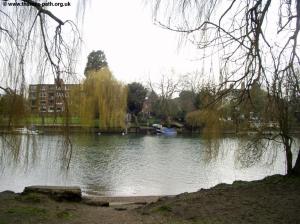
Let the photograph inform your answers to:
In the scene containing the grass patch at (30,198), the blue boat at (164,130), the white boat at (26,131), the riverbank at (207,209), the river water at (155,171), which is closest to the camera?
the white boat at (26,131)

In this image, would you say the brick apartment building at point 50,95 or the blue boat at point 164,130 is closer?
the brick apartment building at point 50,95

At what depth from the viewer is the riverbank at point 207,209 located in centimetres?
575

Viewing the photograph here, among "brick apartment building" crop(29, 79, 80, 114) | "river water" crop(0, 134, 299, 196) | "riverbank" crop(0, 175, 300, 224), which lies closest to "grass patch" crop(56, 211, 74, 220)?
"riverbank" crop(0, 175, 300, 224)

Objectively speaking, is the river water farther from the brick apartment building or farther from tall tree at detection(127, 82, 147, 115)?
tall tree at detection(127, 82, 147, 115)

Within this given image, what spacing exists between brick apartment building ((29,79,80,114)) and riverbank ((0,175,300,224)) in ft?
5.25

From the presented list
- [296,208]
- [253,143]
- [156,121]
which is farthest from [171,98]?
[296,208]

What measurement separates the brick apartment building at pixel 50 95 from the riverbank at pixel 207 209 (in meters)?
1.60

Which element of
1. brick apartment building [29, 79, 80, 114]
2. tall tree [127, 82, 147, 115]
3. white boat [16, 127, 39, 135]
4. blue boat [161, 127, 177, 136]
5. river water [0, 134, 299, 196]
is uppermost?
tall tree [127, 82, 147, 115]

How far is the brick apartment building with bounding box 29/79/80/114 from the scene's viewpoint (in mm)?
5301

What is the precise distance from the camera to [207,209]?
6426 mm

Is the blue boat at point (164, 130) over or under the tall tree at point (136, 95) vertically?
under

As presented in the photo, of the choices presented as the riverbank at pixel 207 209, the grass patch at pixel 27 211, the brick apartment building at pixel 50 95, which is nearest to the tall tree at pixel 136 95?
the riverbank at pixel 207 209

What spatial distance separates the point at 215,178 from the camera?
1728 centimetres

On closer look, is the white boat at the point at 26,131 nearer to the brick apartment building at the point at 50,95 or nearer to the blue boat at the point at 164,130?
the brick apartment building at the point at 50,95
